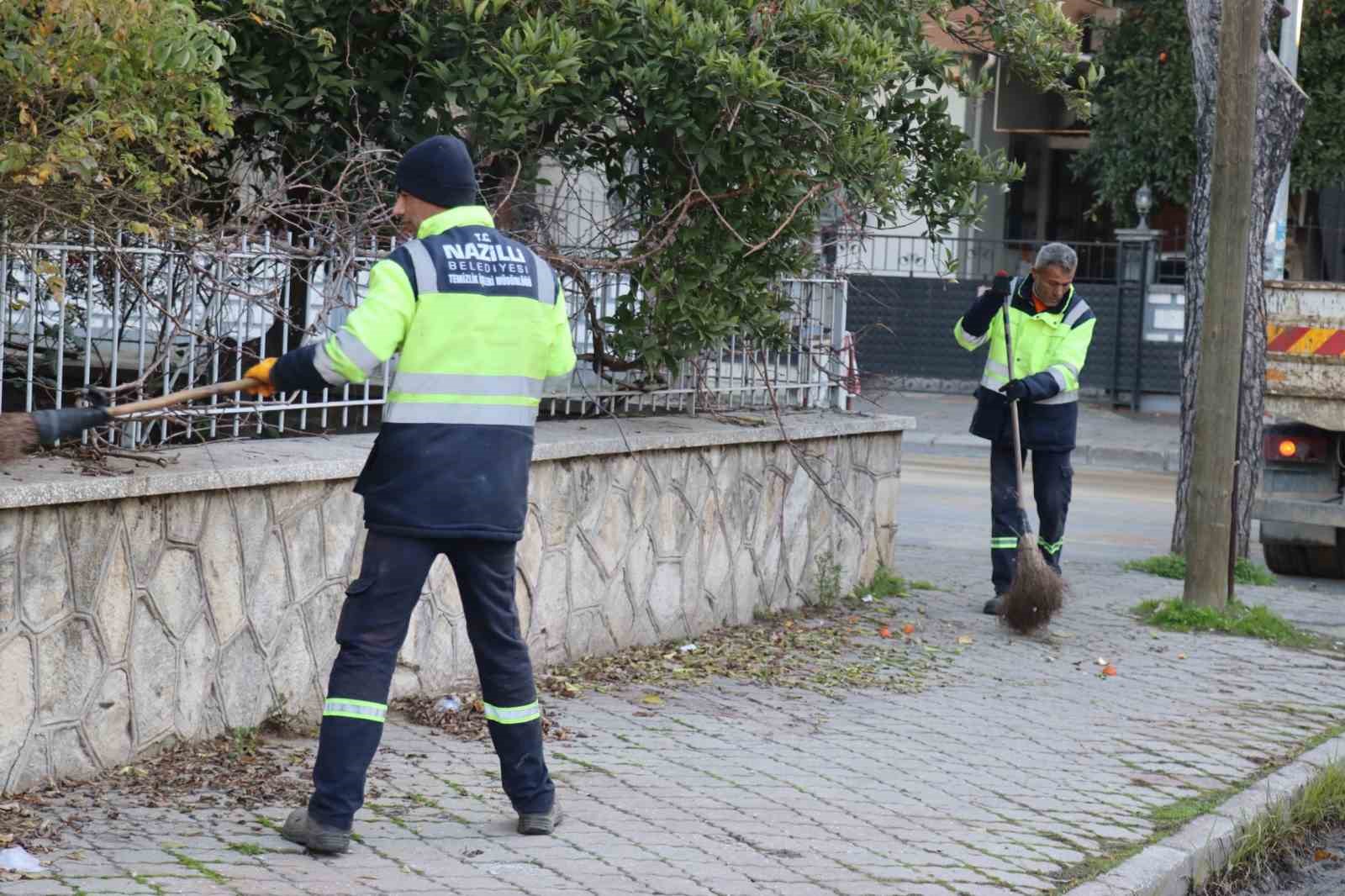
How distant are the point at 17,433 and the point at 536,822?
1.68 m

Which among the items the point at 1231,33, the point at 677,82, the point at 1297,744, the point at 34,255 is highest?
the point at 1231,33

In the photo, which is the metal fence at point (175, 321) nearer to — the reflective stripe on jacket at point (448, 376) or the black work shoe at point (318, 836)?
the reflective stripe on jacket at point (448, 376)

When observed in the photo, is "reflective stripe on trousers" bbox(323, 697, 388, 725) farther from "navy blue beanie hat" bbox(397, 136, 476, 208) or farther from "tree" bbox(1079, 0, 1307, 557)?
"tree" bbox(1079, 0, 1307, 557)

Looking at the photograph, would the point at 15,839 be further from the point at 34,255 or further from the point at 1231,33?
the point at 1231,33

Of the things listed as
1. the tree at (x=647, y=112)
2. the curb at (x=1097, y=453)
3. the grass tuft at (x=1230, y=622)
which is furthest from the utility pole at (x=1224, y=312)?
the curb at (x=1097, y=453)

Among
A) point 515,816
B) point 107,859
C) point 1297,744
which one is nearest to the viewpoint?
point 107,859

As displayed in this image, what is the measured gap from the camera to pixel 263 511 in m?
5.81

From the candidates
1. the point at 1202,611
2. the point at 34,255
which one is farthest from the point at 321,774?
the point at 1202,611

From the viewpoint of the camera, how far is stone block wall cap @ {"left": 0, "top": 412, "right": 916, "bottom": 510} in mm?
5125

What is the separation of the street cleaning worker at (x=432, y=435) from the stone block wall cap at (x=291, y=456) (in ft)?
2.59

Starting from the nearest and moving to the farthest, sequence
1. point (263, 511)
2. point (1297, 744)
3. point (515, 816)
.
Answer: point (515, 816), point (263, 511), point (1297, 744)

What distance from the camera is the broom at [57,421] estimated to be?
4605 mm

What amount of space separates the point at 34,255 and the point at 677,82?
9.08 ft

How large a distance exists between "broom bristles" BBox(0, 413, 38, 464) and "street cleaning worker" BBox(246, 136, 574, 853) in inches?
22.8
